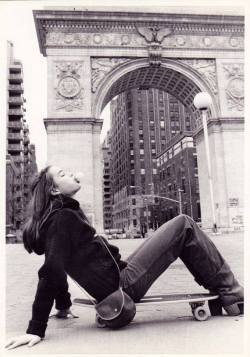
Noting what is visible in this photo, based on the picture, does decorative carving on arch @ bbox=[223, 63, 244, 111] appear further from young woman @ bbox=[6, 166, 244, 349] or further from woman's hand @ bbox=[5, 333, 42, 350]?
woman's hand @ bbox=[5, 333, 42, 350]

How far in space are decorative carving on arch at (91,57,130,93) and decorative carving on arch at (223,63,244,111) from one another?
277 inches

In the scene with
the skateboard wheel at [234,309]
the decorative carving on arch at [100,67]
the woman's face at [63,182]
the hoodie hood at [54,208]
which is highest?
the decorative carving on arch at [100,67]

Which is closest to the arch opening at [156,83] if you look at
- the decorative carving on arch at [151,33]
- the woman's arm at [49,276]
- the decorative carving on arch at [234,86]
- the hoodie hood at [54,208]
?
the decorative carving on arch at [234,86]

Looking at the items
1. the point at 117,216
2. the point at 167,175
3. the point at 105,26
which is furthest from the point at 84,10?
the point at 117,216

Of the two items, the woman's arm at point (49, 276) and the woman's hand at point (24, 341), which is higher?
the woman's arm at point (49, 276)

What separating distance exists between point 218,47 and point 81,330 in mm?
25910

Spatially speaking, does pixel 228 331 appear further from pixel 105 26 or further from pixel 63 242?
pixel 105 26

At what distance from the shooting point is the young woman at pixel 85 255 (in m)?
2.74

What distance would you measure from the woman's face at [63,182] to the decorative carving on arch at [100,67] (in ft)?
74.9

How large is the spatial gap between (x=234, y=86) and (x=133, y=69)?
6.58 m

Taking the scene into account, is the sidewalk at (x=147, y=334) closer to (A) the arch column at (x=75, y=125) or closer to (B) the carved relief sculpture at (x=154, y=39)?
(A) the arch column at (x=75, y=125)

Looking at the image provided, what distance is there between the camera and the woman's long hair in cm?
295

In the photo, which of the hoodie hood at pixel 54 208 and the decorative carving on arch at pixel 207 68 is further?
the decorative carving on arch at pixel 207 68

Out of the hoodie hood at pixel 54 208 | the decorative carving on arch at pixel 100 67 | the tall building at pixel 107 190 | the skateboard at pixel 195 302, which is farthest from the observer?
the tall building at pixel 107 190
